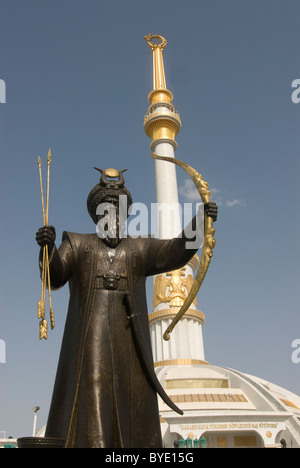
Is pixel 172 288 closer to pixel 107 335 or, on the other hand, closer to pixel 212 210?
pixel 212 210

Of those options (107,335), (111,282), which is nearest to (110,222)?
(111,282)

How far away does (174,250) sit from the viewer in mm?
4414

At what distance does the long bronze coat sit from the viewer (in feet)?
11.4

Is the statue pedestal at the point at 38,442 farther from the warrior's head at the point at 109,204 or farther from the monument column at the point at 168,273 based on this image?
the monument column at the point at 168,273

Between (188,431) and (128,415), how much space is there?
15.6 metres

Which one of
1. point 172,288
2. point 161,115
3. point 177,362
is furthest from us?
point 161,115

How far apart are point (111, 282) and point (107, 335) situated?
1.78 feet

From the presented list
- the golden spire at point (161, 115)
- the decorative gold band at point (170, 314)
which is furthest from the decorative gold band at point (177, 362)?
the golden spire at point (161, 115)

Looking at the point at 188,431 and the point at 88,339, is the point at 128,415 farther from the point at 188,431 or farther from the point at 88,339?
the point at 188,431

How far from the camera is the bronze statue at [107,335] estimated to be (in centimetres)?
348

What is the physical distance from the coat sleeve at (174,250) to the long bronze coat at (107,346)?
11mm

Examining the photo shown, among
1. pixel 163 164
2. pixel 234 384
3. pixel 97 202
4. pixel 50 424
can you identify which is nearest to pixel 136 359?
pixel 50 424

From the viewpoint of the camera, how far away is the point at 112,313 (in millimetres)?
3998
